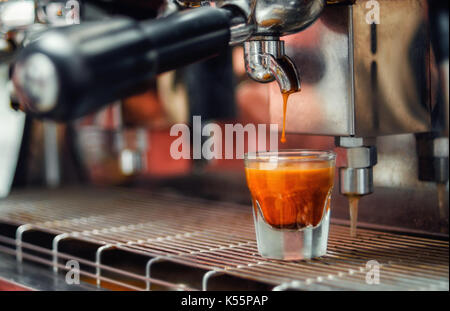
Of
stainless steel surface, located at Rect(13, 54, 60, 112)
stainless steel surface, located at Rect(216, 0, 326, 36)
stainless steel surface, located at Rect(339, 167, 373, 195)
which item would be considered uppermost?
stainless steel surface, located at Rect(216, 0, 326, 36)

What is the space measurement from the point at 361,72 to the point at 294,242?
19 cm

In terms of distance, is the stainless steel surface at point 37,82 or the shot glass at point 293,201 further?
the shot glass at point 293,201

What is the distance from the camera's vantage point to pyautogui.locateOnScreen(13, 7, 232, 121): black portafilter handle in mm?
371

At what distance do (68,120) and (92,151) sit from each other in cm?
108

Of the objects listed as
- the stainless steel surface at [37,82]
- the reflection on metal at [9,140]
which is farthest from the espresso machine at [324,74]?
the reflection on metal at [9,140]

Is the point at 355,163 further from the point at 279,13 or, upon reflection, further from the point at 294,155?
the point at 279,13

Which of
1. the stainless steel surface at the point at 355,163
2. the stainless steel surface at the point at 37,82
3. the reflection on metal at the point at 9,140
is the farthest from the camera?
the reflection on metal at the point at 9,140

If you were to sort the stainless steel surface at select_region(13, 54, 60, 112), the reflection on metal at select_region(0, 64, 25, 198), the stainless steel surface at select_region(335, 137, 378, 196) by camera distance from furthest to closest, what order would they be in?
the reflection on metal at select_region(0, 64, 25, 198) → the stainless steel surface at select_region(335, 137, 378, 196) → the stainless steel surface at select_region(13, 54, 60, 112)

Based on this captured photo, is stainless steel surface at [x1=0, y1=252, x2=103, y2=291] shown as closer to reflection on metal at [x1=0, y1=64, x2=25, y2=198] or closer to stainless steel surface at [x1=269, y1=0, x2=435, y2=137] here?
stainless steel surface at [x1=269, y1=0, x2=435, y2=137]

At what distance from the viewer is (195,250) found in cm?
67

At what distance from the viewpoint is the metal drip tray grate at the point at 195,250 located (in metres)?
0.54

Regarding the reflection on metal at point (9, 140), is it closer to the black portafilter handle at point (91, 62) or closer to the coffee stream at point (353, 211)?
the coffee stream at point (353, 211)

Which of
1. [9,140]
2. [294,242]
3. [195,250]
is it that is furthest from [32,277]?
[9,140]

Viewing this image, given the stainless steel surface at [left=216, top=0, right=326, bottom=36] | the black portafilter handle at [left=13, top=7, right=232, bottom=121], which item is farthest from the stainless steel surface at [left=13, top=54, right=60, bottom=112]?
the stainless steel surface at [left=216, top=0, right=326, bottom=36]
